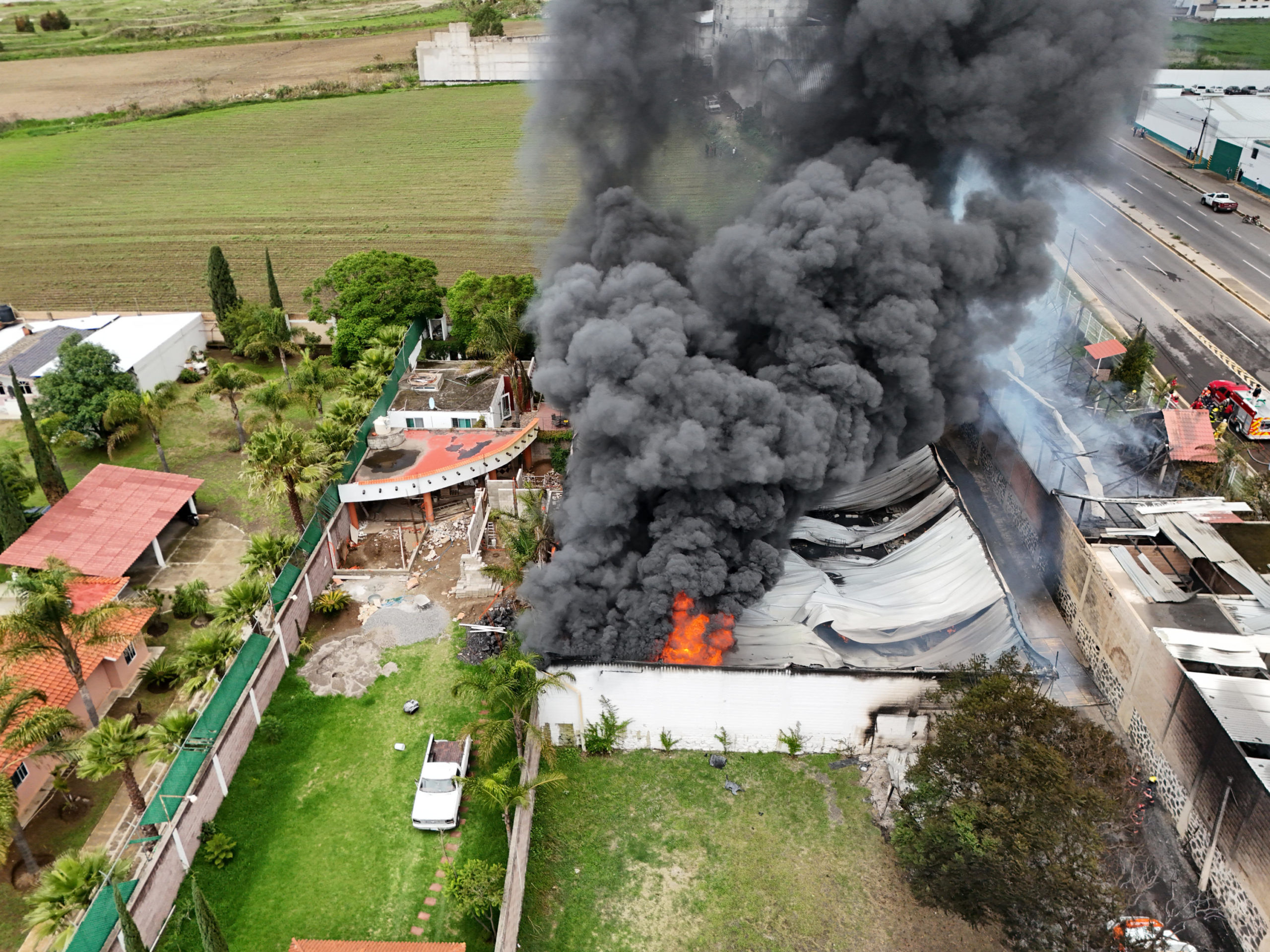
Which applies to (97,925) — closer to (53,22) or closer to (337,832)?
(337,832)

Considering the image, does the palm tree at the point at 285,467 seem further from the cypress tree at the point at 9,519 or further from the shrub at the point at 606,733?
the shrub at the point at 606,733

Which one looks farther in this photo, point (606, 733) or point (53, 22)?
point (53, 22)

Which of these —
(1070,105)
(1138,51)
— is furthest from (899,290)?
(1138,51)

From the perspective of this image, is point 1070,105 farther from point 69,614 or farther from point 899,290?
point 69,614

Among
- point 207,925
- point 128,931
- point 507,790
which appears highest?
point 128,931

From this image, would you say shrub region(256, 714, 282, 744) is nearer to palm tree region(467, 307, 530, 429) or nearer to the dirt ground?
palm tree region(467, 307, 530, 429)

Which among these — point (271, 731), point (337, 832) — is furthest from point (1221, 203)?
point (337, 832)

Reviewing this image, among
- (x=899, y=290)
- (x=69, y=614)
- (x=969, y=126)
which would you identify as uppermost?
(x=969, y=126)

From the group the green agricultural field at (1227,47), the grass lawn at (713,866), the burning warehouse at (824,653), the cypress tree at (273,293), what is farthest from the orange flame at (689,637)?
the green agricultural field at (1227,47)
